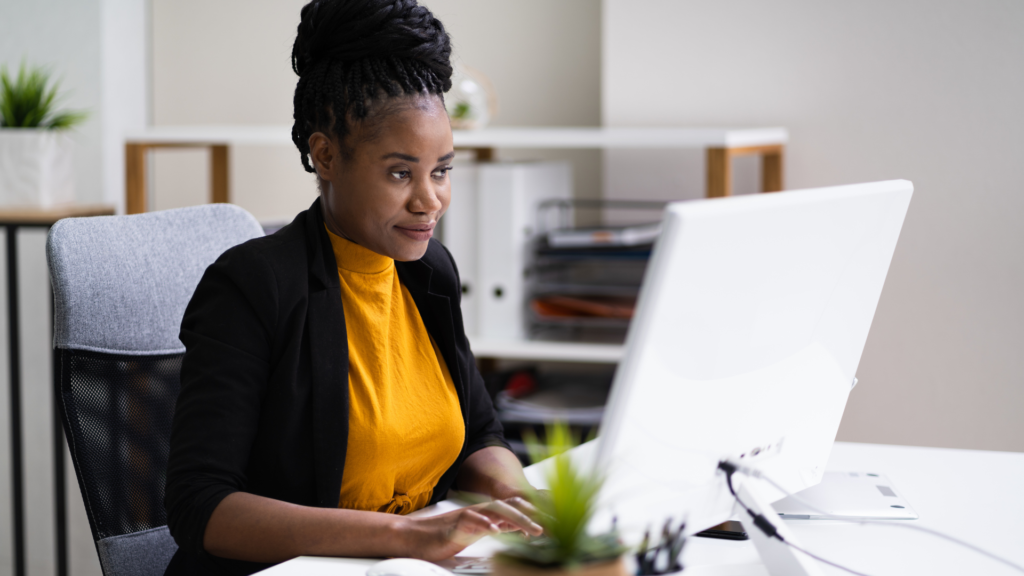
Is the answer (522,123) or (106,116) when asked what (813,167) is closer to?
(522,123)

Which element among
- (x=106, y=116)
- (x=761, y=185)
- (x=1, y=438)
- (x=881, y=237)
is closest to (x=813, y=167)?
(x=761, y=185)

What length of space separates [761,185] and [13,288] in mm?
1602

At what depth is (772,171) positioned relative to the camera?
1.90 metres

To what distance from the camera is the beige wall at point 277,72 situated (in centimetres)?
216

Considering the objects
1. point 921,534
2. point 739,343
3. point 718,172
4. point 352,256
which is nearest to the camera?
point 739,343

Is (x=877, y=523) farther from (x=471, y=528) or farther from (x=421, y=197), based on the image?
(x=421, y=197)

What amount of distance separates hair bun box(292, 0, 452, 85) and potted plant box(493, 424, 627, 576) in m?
0.61

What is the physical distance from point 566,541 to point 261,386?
50cm

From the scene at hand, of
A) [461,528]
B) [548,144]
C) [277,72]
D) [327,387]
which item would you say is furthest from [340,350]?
[277,72]

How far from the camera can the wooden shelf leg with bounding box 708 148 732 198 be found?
1.66m

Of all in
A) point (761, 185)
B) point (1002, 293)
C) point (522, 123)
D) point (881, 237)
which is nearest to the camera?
point (881, 237)

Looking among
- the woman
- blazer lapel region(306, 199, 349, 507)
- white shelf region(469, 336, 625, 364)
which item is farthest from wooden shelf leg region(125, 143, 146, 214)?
blazer lapel region(306, 199, 349, 507)

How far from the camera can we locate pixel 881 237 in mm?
806

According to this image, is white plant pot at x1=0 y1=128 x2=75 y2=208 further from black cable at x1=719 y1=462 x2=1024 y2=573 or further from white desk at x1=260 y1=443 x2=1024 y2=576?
black cable at x1=719 y1=462 x2=1024 y2=573
